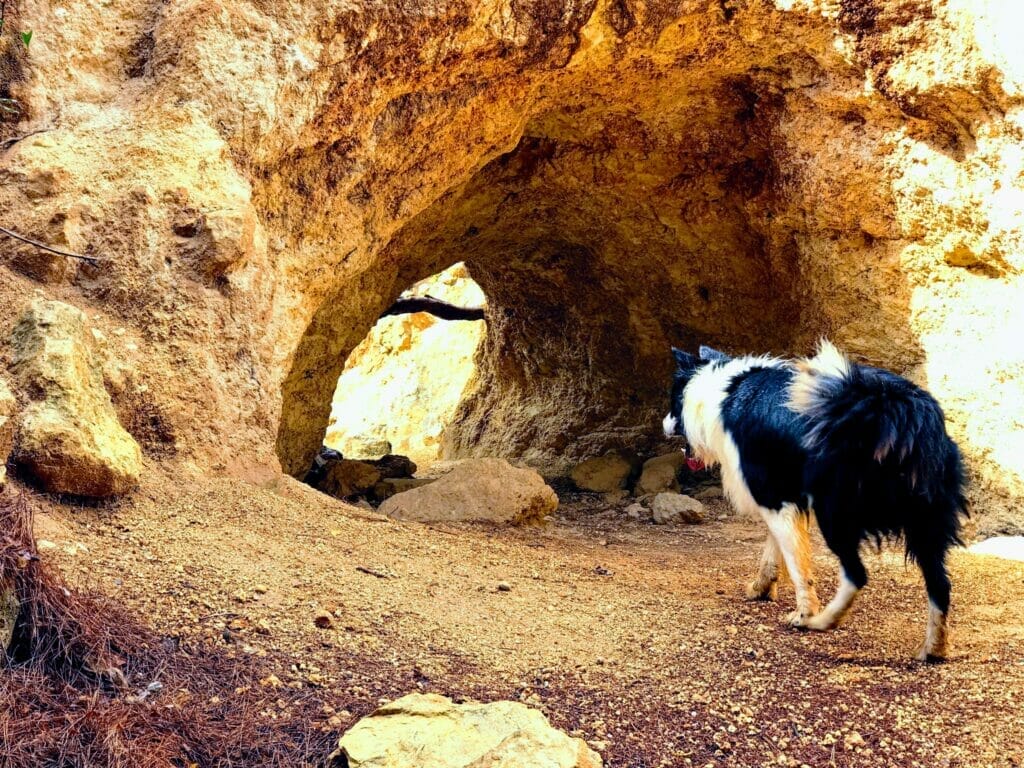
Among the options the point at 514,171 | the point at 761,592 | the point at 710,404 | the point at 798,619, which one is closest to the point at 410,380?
the point at 514,171

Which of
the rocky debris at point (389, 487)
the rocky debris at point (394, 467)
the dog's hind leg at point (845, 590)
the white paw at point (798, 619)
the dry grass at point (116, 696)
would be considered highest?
the dog's hind leg at point (845, 590)

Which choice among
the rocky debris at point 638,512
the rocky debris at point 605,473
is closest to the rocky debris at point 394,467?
the rocky debris at point 605,473

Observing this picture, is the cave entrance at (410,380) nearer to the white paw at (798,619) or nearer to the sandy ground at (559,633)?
the sandy ground at (559,633)

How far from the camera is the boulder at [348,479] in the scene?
9.14 metres

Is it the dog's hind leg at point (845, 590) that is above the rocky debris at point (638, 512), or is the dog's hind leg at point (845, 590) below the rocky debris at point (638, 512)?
above

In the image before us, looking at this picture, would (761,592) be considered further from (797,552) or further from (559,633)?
(559,633)

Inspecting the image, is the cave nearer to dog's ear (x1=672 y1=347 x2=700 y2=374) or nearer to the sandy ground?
dog's ear (x1=672 y1=347 x2=700 y2=374)

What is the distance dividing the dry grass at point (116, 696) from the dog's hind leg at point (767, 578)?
261 centimetres

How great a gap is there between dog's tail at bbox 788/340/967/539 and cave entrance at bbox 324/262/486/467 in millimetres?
9930

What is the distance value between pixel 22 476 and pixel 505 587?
82.6 inches

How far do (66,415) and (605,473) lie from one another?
666cm

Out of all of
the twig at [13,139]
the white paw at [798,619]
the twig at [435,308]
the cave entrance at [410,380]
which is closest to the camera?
the white paw at [798,619]

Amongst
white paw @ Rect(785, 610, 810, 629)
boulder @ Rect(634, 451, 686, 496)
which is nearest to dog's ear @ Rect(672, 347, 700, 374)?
white paw @ Rect(785, 610, 810, 629)

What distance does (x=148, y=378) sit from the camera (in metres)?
4.79
